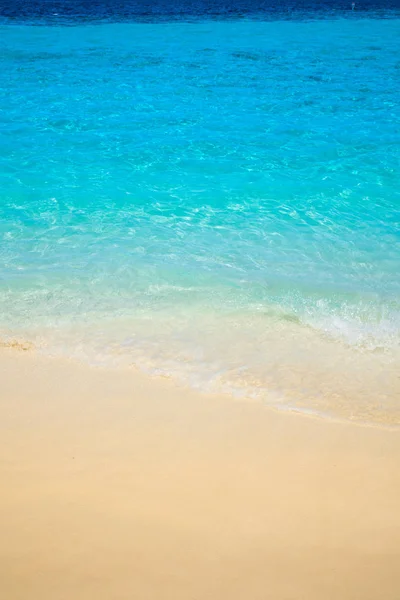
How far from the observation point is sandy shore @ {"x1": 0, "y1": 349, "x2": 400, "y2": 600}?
2.83 meters

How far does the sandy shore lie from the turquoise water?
40 centimetres

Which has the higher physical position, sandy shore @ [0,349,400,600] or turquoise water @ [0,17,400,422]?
turquoise water @ [0,17,400,422]

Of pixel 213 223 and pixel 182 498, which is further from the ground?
pixel 213 223

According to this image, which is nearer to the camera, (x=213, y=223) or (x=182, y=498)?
(x=182, y=498)

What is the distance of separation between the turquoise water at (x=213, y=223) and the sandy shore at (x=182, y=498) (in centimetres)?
40

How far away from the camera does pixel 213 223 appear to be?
23.1 ft

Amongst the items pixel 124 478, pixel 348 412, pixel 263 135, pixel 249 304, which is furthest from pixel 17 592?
pixel 263 135

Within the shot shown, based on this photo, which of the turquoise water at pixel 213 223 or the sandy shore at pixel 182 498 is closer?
the sandy shore at pixel 182 498

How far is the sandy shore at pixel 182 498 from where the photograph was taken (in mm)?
2826

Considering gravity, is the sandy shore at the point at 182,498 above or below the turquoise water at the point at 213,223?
below

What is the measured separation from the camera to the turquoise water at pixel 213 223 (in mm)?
4598

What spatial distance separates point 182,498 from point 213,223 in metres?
4.34

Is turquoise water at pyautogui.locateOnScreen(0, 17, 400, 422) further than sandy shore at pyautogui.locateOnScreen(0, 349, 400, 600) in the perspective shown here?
Yes

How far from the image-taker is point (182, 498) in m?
3.26
